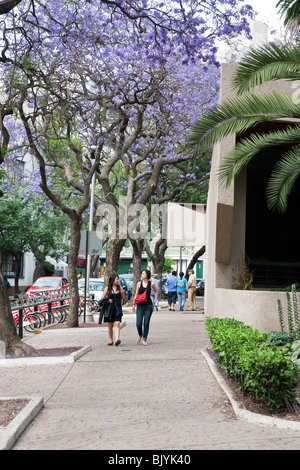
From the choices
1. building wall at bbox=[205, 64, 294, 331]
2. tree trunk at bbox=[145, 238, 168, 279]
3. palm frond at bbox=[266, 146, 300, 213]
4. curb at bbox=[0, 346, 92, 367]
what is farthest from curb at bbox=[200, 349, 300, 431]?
tree trunk at bbox=[145, 238, 168, 279]

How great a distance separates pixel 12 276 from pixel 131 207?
22406mm

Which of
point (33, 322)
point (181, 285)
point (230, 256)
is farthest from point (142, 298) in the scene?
point (181, 285)

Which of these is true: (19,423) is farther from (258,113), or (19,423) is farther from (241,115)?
(258,113)

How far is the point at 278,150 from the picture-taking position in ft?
52.9

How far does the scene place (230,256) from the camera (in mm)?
15758

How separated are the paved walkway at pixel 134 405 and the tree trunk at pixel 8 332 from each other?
76 cm

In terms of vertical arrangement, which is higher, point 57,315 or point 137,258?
point 137,258

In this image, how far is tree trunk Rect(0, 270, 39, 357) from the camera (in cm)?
1084

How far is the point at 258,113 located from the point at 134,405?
626 centimetres

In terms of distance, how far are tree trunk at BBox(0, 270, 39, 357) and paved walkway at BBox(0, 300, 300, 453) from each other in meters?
0.76

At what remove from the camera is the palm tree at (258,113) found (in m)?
10.2

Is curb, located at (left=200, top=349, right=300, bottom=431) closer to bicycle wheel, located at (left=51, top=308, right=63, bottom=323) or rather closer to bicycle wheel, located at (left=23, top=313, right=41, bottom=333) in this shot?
bicycle wheel, located at (left=23, top=313, right=41, bottom=333)

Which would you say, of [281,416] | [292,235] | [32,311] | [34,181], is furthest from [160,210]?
[281,416]

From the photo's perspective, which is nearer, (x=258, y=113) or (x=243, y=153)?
(x=258, y=113)
